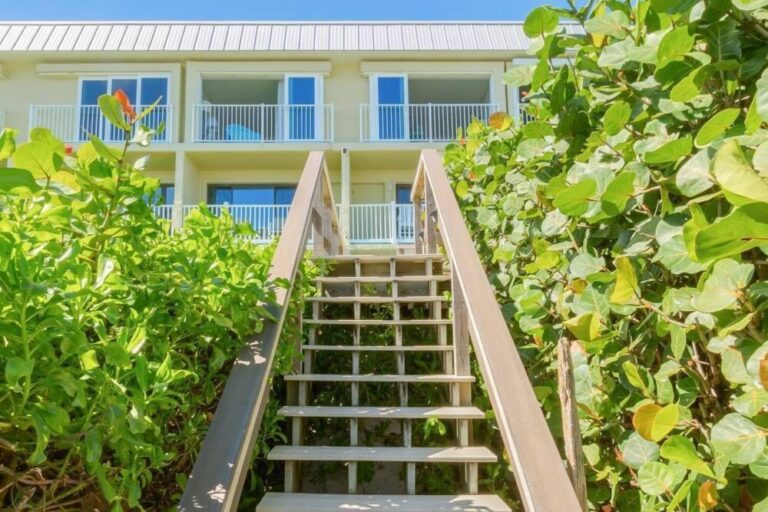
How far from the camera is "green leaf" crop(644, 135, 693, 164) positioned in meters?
1.24

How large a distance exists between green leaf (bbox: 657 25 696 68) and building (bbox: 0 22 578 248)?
930 cm

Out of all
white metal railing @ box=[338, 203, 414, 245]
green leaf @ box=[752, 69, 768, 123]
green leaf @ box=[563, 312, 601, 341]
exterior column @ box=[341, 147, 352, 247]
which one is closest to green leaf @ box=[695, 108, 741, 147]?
green leaf @ box=[752, 69, 768, 123]

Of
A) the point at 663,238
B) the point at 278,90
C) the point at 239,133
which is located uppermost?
the point at 278,90

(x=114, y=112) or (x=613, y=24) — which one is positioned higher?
(x=613, y=24)

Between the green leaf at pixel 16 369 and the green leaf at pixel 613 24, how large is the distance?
1.63m

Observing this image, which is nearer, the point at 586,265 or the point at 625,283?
the point at 625,283

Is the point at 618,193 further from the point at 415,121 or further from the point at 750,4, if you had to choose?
the point at 415,121

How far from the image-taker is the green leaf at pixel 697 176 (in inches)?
44.9

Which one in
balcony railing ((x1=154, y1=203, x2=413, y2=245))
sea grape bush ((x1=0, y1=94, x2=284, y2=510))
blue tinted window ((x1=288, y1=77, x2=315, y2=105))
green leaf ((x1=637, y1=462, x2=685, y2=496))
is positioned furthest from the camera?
blue tinted window ((x1=288, y1=77, x2=315, y2=105))

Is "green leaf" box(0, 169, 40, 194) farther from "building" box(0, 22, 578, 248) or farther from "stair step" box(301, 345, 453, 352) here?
"building" box(0, 22, 578, 248)

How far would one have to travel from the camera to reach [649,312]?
150 cm

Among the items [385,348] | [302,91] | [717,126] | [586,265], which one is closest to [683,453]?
[586,265]

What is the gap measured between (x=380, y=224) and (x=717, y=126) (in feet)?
31.1

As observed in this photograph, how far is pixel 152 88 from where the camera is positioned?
1150 cm
